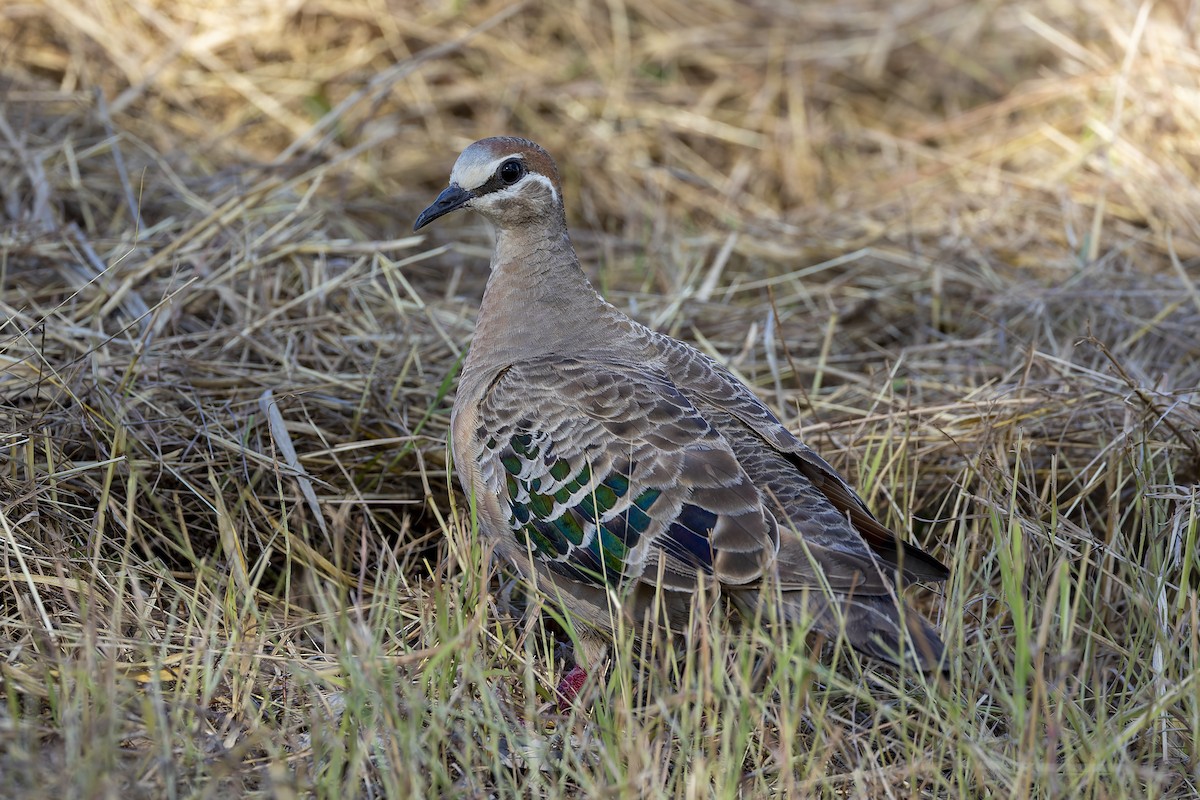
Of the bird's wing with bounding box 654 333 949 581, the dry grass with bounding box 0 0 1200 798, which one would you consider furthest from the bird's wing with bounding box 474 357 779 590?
the dry grass with bounding box 0 0 1200 798

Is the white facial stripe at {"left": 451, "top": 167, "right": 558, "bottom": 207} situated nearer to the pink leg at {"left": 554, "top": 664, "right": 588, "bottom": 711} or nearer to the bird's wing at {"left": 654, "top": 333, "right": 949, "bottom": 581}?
the bird's wing at {"left": 654, "top": 333, "right": 949, "bottom": 581}

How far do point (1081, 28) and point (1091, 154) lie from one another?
5.45 feet

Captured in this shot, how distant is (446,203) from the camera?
397cm

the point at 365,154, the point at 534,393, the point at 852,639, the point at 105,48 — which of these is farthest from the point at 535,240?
the point at 105,48

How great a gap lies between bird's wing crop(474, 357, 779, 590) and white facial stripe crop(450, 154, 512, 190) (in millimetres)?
698

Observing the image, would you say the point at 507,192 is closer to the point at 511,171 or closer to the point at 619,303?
the point at 511,171

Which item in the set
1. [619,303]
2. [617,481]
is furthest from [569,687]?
[619,303]

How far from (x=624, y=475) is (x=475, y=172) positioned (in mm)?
1212

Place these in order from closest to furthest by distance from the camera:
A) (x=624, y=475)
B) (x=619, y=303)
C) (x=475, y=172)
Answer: (x=624, y=475)
(x=475, y=172)
(x=619, y=303)

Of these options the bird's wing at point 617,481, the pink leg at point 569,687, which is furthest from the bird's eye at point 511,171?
the pink leg at point 569,687

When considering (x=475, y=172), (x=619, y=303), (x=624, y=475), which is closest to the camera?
(x=624, y=475)

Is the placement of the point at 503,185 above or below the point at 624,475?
above

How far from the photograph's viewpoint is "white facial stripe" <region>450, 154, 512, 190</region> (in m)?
3.96

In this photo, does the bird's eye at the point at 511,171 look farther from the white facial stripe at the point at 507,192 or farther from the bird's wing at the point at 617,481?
the bird's wing at the point at 617,481
